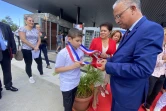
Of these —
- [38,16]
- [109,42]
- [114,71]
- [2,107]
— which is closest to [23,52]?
[2,107]

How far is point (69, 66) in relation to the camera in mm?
1306

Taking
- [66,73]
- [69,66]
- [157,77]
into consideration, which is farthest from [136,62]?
[157,77]

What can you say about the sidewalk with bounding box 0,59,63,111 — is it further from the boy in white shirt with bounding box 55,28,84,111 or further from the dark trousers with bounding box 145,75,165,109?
the dark trousers with bounding box 145,75,165,109

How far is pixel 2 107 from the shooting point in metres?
1.79

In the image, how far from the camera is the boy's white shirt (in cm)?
130

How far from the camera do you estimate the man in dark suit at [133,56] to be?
2.43 feet

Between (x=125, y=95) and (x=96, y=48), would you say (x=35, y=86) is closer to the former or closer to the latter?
(x=96, y=48)

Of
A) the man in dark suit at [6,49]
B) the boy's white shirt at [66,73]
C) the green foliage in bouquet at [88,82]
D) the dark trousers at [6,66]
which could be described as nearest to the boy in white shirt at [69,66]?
the boy's white shirt at [66,73]

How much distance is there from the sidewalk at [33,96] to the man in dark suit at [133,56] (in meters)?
1.30

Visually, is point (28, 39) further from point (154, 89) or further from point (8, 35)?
point (154, 89)

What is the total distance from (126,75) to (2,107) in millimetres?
2030

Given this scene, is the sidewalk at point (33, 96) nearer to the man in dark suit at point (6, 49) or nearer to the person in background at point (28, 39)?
the man in dark suit at point (6, 49)

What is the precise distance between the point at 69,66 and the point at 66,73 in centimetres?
15

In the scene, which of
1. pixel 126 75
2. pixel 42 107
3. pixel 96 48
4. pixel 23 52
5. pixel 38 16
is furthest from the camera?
pixel 38 16
